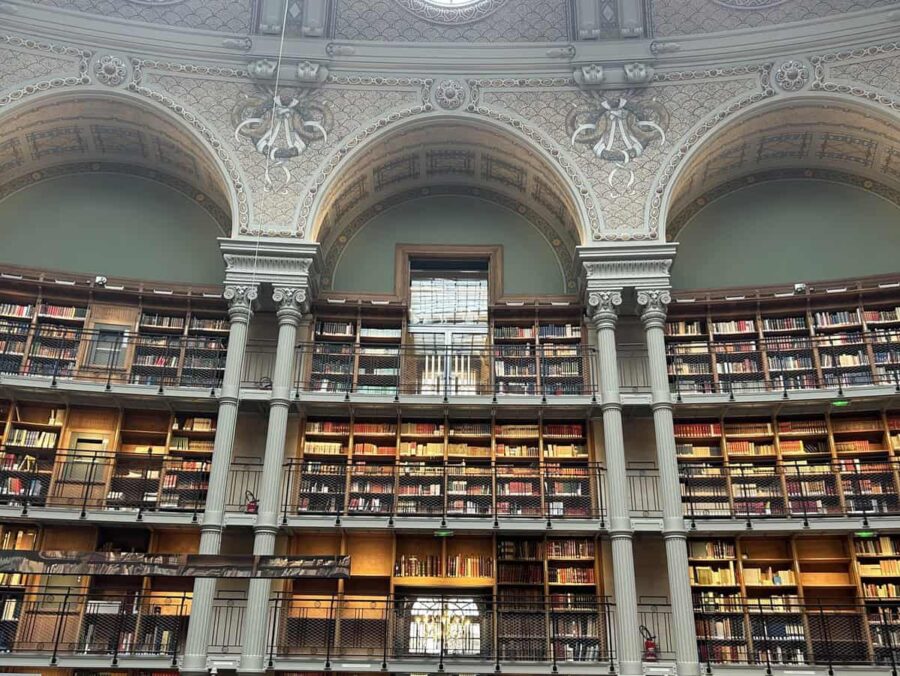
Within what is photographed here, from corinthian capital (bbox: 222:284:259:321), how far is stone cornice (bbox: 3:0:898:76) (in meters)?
3.13

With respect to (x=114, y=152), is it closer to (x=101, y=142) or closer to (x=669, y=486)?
(x=101, y=142)

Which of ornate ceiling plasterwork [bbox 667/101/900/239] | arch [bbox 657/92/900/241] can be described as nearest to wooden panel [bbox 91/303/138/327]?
arch [bbox 657/92/900/241]

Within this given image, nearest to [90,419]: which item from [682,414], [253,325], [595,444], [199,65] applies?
[253,325]

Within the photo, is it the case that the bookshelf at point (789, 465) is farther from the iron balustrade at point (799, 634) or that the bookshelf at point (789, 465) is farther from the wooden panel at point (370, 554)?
the wooden panel at point (370, 554)

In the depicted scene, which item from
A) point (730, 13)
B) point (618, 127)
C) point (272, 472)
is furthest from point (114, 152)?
point (730, 13)

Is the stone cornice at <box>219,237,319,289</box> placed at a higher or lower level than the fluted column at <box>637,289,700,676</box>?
higher

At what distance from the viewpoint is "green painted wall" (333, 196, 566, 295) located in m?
11.2

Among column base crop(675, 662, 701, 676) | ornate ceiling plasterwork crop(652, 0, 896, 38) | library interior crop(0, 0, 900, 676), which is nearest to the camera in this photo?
column base crop(675, 662, 701, 676)

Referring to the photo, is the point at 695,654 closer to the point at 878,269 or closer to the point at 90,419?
the point at 878,269

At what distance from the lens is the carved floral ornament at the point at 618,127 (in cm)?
1048

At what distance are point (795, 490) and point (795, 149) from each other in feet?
15.7

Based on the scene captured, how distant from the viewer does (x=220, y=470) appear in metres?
9.02

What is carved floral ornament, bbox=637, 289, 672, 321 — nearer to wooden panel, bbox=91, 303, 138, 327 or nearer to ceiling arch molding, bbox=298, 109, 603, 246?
ceiling arch molding, bbox=298, 109, 603, 246

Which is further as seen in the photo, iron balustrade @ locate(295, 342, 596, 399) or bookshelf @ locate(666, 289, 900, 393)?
iron balustrade @ locate(295, 342, 596, 399)
